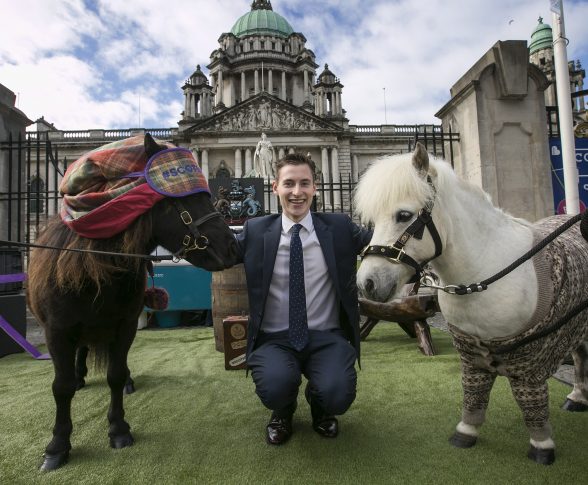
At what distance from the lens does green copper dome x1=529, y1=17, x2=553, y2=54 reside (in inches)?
1363

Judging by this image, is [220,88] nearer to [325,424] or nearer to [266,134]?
[266,134]

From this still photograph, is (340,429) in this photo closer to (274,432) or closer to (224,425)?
(274,432)

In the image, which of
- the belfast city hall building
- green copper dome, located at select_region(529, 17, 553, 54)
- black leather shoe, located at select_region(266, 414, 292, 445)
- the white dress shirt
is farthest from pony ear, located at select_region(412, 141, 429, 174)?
green copper dome, located at select_region(529, 17, 553, 54)

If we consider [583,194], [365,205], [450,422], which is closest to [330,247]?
[365,205]

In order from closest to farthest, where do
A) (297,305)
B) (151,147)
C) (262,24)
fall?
(151,147) < (297,305) < (262,24)

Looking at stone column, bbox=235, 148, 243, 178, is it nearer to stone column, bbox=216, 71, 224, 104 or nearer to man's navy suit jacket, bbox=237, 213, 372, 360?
stone column, bbox=216, 71, 224, 104

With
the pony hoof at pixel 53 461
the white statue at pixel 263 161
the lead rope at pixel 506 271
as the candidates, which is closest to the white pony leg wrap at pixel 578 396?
the lead rope at pixel 506 271

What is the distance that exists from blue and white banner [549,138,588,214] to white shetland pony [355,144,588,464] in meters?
4.83

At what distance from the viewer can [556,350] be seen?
2.00m

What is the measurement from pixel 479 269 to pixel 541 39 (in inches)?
1756

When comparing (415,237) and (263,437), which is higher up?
(415,237)

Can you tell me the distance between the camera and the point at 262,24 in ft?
186

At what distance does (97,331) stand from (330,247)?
1.57m

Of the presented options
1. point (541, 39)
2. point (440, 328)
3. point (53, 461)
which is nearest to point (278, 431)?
point (53, 461)
